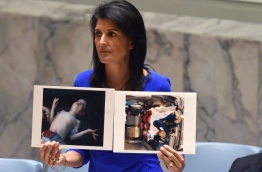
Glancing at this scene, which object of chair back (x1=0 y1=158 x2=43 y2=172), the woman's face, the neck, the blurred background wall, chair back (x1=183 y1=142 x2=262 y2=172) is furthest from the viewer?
the blurred background wall

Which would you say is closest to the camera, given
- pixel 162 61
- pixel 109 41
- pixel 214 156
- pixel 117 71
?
pixel 109 41

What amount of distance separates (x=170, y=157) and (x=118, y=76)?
449 millimetres

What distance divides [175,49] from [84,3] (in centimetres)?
66

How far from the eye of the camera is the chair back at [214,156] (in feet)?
11.2

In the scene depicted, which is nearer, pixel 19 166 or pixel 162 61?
pixel 19 166

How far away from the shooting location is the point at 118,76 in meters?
2.85

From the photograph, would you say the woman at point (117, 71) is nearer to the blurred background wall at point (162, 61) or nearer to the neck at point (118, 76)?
the neck at point (118, 76)

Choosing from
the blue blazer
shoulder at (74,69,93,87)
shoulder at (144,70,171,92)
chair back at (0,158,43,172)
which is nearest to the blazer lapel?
the blue blazer

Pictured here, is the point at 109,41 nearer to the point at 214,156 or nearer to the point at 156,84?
the point at 156,84

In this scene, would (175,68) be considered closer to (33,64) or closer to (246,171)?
(33,64)

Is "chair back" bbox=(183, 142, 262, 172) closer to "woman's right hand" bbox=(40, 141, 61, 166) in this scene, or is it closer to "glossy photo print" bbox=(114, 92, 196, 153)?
"glossy photo print" bbox=(114, 92, 196, 153)

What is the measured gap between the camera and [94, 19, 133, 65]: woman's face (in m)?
2.74

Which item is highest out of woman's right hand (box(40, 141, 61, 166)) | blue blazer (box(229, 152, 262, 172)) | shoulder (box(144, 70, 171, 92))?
shoulder (box(144, 70, 171, 92))

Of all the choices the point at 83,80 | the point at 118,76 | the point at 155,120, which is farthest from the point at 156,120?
the point at 83,80
